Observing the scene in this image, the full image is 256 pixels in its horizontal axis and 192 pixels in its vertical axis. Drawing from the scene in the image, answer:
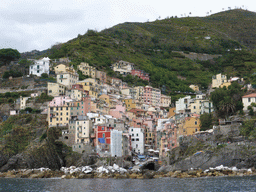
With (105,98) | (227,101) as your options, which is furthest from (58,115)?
(227,101)

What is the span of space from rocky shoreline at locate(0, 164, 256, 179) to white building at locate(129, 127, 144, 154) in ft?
61.3

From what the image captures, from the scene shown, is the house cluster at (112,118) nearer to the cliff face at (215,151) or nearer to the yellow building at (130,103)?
the yellow building at (130,103)

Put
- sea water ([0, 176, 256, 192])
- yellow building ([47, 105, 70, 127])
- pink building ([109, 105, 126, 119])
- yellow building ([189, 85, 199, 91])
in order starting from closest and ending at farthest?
sea water ([0, 176, 256, 192]) → yellow building ([47, 105, 70, 127]) → pink building ([109, 105, 126, 119]) → yellow building ([189, 85, 199, 91])

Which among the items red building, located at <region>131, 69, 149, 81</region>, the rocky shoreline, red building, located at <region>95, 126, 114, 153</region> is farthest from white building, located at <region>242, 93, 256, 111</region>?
red building, located at <region>131, 69, 149, 81</region>

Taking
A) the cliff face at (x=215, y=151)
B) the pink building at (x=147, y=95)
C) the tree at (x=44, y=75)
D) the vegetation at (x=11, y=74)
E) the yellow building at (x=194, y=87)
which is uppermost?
the vegetation at (x=11, y=74)

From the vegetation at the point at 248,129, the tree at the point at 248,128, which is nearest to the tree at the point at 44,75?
the tree at the point at 248,128

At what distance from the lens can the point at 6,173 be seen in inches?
3036

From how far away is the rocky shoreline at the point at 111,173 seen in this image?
64000 mm

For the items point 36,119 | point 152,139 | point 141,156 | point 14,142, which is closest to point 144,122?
point 152,139

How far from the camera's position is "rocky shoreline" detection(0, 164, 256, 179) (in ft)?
210

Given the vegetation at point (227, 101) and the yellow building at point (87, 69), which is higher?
the yellow building at point (87, 69)

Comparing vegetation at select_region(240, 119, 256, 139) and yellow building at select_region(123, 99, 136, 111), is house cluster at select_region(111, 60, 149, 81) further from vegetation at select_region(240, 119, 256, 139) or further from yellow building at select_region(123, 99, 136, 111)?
vegetation at select_region(240, 119, 256, 139)

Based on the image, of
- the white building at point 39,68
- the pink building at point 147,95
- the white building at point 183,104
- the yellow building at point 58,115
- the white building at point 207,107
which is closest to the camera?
the yellow building at point 58,115

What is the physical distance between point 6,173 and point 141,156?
3140 centimetres
